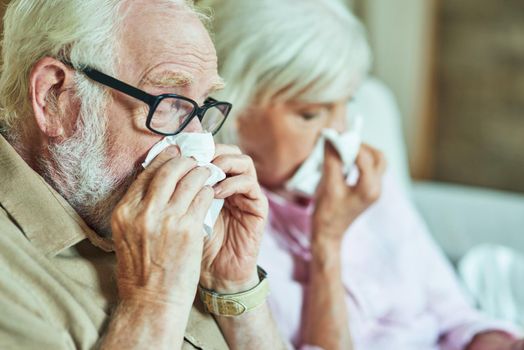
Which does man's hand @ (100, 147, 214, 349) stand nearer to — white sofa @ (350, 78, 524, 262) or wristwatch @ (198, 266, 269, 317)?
wristwatch @ (198, 266, 269, 317)

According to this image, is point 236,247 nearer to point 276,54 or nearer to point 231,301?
point 231,301

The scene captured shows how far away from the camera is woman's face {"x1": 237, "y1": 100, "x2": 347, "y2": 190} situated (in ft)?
5.80

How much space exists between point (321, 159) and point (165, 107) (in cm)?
68

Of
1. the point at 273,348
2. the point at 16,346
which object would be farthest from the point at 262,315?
the point at 16,346

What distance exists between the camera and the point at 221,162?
4.16ft

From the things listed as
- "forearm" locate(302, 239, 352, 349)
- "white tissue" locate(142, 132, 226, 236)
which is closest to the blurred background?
"forearm" locate(302, 239, 352, 349)

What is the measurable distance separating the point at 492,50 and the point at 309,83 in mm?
2076

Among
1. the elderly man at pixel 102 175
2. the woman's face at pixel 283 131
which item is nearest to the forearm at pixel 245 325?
the elderly man at pixel 102 175

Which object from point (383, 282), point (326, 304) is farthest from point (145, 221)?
point (383, 282)

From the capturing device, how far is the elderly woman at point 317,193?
5.66ft

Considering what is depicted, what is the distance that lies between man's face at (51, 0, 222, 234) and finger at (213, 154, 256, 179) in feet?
0.24

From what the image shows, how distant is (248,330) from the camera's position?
1396 millimetres

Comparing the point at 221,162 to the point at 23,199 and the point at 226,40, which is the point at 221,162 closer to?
the point at 23,199

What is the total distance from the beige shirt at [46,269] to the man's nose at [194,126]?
0.74ft
